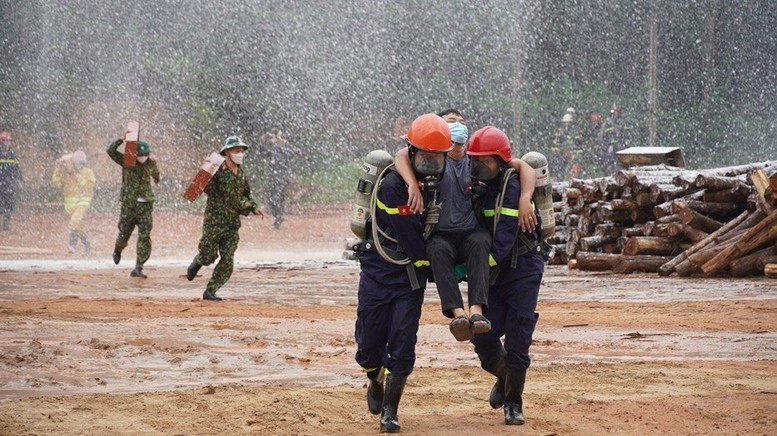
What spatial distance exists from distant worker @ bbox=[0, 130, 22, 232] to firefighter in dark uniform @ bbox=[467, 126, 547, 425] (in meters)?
25.8

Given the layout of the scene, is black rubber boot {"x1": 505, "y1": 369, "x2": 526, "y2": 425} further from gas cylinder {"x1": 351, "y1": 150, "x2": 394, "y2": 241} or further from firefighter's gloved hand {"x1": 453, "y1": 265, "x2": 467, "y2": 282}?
gas cylinder {"x1": 351, "y1": 150, "x2": 394, "y2": 241}

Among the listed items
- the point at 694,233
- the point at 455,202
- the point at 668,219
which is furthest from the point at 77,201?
the point at 455,202

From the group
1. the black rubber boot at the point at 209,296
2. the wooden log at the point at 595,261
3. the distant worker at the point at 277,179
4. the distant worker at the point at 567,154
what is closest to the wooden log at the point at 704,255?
the wooden log at the point at 595,261

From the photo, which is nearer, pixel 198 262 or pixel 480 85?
pixel 198 262

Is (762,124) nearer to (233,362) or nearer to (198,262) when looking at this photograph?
(198,262)

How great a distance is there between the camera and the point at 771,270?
15.2 meters

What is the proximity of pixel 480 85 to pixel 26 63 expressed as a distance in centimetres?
1492

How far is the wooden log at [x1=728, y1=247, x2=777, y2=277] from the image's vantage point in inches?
618

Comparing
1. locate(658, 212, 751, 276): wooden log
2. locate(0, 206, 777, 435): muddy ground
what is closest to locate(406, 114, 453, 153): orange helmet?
locate(0, 206, 777, 435): muddy ground

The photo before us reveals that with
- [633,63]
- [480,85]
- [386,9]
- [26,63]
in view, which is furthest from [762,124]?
[26,63]

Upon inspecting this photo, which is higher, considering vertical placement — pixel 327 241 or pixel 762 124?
pixel 762 124

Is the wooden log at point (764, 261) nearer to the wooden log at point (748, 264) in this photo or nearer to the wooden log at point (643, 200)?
the wooden log at point (748, 264)

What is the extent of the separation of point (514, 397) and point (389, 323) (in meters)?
0.79

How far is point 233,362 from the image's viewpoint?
890 cm
